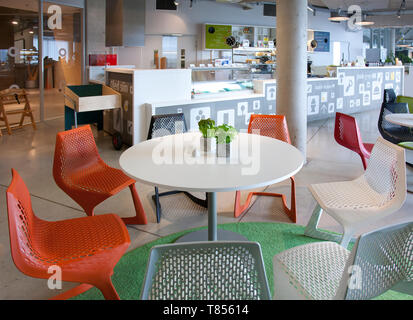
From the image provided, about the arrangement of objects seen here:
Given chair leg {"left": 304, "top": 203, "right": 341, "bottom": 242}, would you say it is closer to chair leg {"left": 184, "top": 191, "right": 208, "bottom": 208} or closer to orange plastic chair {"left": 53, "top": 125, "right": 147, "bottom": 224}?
chair leg {"left": 184, "top": 191, "right": 208, "bottom": 208}

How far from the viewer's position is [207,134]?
115 inches

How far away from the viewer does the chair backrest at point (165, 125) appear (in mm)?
3771

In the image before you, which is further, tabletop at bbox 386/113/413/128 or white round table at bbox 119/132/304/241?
tabletop at bbox 386/113/413/128

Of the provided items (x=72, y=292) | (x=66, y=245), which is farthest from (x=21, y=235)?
(x=72, y=292)

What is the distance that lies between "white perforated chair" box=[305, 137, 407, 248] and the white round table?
14.8 inches

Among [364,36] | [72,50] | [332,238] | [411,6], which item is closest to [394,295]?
[332,238]

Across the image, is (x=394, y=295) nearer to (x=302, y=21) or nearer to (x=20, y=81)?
(x=302, y=21)

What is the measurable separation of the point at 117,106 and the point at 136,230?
3.28 m

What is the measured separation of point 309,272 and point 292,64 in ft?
12.9

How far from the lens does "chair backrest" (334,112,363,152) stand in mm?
4293

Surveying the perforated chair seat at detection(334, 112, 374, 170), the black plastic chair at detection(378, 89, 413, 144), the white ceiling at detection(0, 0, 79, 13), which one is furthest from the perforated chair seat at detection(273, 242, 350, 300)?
the white ceiling at detection(0, 0, 79, 13)

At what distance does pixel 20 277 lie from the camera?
278 centimetres

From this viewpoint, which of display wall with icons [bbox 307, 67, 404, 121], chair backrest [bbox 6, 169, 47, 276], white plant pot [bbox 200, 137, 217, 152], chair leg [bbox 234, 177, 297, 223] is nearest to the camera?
chair backrest [bbox 6, 169, 47, 276]

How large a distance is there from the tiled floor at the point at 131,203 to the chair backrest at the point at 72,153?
655mm
